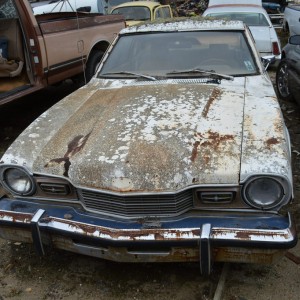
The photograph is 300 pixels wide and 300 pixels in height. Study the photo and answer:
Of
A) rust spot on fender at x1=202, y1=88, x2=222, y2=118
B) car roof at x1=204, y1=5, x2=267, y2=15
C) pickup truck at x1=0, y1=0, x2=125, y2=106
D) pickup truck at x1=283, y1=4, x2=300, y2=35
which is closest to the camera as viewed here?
rust spot on fender at x1=202, y1=88, x2=222, y2=118

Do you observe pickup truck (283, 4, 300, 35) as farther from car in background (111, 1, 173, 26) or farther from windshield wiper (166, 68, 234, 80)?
windshield wiper (166, 68, 234, 80)

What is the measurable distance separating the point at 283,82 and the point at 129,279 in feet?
15.5

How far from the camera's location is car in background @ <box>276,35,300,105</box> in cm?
555

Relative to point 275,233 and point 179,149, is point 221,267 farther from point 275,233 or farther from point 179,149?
point 179,149

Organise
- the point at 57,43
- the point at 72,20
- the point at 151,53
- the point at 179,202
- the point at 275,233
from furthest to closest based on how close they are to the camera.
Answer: the point at 72,20
the point at 57,43
the point at 151,53
the point at 179,202
the point at 275,233

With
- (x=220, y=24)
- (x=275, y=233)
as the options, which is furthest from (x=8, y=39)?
(x=275, y=233)

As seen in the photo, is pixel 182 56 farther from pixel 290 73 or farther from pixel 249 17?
pixel 249 17

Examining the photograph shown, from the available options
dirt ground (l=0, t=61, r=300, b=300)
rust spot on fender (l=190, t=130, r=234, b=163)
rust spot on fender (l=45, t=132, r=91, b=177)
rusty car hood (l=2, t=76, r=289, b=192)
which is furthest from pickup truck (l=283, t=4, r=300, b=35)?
rust spot on fender (l=45, t=132, r=91, b=177)

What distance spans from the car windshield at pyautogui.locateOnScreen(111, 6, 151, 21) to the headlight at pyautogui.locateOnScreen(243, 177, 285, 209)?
9.42 metres

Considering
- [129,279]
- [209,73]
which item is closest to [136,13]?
[209,73]

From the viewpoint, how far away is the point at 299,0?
19.4 meters

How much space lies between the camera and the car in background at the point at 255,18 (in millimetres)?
8914

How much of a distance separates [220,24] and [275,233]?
8.51 ft

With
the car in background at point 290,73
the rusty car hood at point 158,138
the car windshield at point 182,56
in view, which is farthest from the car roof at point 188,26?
the car in background at point 290,73
